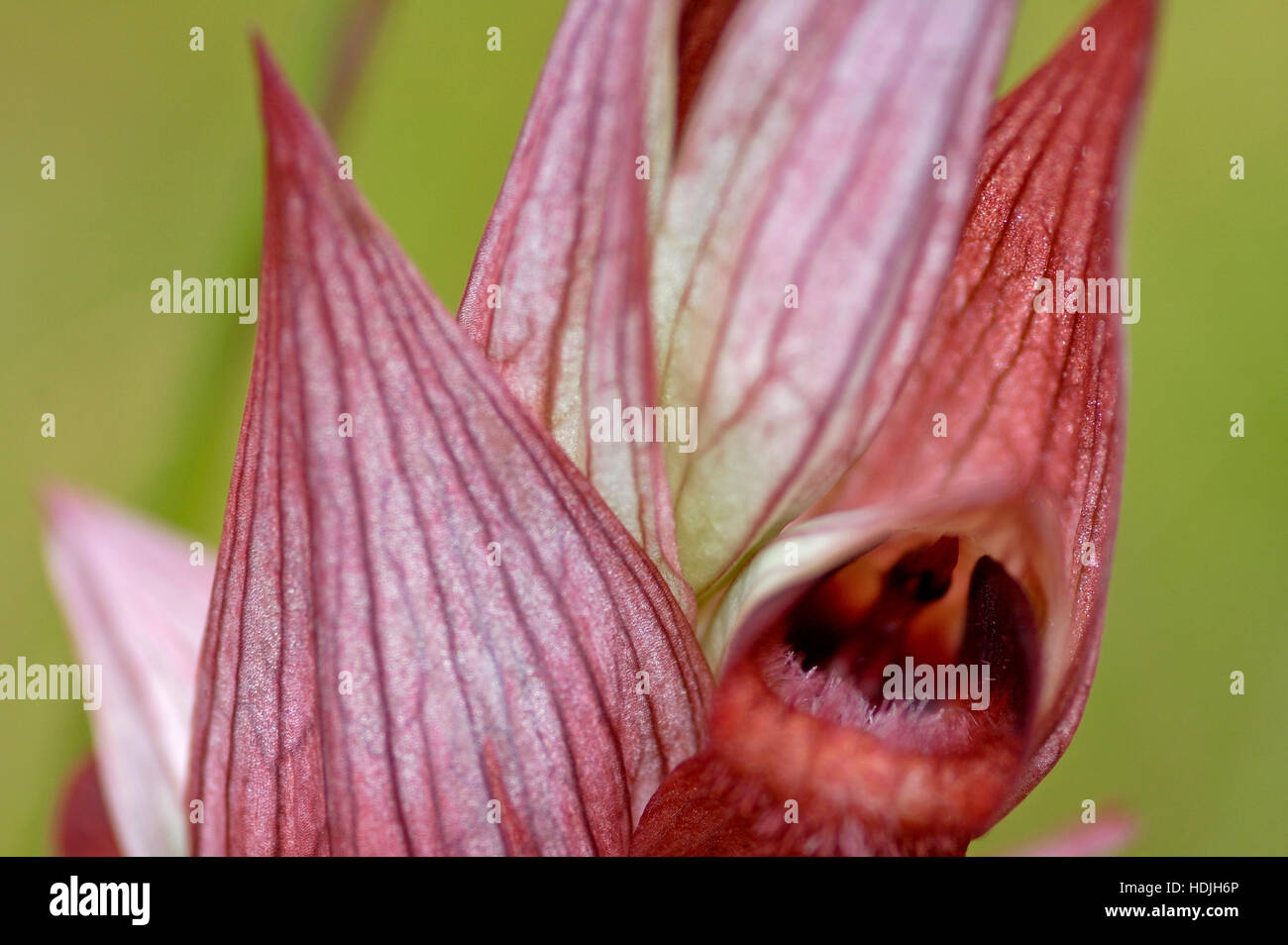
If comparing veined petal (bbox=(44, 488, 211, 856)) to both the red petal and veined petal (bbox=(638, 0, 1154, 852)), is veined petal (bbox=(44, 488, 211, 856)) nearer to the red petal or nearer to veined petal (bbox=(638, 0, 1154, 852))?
the red petal

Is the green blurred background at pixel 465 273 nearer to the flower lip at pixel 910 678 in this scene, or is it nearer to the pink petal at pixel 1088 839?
the pink petal at pixel 1088 839

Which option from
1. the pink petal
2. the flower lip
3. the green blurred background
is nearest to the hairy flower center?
the flower lip

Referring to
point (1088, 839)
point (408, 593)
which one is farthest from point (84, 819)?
point (1088, 839)

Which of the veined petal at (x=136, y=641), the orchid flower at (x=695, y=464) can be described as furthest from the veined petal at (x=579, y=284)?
the veined petal at (x=136, y=641)

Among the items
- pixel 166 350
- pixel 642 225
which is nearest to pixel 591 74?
pixel 642 225
